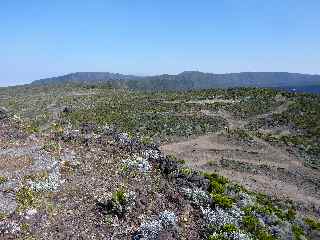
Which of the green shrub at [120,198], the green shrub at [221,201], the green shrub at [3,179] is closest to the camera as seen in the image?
the green shrub at [120,198]

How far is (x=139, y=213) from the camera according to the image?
22453 millimetres

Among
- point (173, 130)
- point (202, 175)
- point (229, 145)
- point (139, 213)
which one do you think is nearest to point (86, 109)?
point (173, 130)

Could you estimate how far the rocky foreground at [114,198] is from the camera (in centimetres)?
2116

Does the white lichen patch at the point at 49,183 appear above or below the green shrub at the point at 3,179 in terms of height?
below

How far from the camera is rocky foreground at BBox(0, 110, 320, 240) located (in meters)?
21.2

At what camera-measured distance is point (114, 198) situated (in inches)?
883

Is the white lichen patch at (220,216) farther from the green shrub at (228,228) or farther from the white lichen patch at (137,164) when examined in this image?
the white lichen patch at (137,164)

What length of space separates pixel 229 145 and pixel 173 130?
9.22 m

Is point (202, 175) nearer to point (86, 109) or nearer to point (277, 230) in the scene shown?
point (277, 230)

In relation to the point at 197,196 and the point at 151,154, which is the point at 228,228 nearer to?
the point at 197,196

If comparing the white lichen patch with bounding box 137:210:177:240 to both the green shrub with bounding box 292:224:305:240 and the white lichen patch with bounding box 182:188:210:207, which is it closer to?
the white lichen patch with bounding box 182:188:210:207

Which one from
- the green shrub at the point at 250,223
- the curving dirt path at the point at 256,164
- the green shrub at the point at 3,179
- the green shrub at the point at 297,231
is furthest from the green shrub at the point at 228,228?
the curving dirt path at the point at 256,164

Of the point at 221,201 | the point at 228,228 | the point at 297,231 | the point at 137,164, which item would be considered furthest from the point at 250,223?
the point at 137,164

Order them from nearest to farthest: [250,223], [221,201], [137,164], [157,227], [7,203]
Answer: [157,227]
[7,203]
[250,223]
[221,201]
[137,164]
